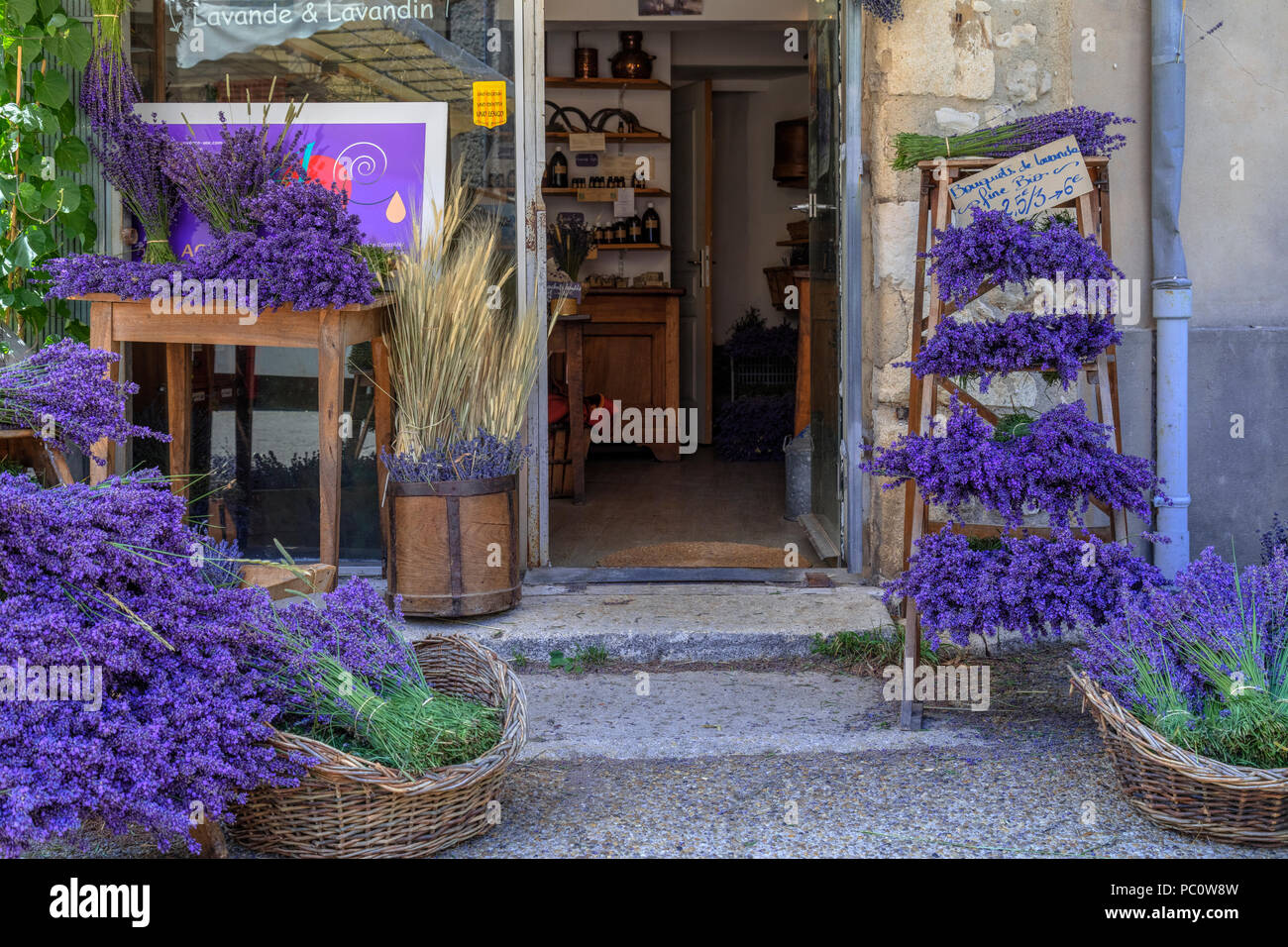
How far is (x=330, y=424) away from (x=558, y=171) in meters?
5.67

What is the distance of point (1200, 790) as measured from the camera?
260 centimetres

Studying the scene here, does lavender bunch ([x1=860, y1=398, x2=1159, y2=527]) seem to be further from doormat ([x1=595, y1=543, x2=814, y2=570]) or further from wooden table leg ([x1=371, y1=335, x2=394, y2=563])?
doormat ([x1=595, y1=543, x2=814, y2=570])

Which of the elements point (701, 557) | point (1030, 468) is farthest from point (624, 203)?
point (1030, 468)

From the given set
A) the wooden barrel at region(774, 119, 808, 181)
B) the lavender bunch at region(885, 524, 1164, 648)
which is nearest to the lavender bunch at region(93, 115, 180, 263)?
the lavender bunch at region(885, 524, 1164, 648)

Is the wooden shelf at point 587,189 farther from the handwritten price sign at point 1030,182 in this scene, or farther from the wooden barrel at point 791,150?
the handwritten price sign at point 1030,182

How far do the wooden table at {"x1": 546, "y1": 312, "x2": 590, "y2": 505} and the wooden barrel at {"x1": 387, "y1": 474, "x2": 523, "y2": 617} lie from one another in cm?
263

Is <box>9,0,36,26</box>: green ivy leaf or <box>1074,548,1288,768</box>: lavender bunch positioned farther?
<box>9,0,36,26</box>: green ivy leaf

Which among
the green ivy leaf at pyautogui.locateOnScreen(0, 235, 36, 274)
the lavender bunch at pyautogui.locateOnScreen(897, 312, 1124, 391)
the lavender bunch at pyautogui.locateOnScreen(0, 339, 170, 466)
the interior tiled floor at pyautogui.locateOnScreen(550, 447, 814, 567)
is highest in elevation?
the green ivy leaf at pyautogui.locateOnScreen(0, 235, 36, 274)

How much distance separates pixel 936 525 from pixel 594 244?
5424 mm

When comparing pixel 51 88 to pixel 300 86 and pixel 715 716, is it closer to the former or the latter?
pixel 300 86

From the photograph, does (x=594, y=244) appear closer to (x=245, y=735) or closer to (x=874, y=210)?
(x=874, y=210)

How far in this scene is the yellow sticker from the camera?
14.9 ft

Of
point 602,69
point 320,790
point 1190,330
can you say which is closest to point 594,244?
point 602,69

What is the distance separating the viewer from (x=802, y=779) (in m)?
3.03
